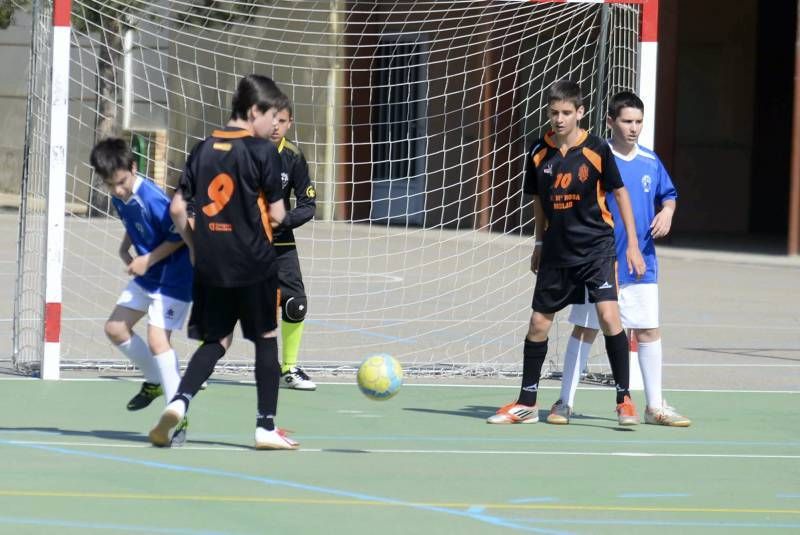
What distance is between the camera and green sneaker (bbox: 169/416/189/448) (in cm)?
759

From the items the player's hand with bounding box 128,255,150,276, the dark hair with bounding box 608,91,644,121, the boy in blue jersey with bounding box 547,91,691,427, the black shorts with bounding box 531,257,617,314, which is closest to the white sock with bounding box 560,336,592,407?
the boy in blue jersey with bounding box 547,91,691,427

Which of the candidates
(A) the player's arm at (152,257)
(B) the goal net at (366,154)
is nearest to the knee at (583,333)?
(B) the goal net at (366,154)

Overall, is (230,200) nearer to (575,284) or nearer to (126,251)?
(126,251)

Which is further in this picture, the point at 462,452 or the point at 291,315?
the point at 291,315

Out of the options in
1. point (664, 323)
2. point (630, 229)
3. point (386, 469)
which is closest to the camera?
point (386, 469)

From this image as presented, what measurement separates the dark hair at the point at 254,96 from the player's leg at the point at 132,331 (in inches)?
44.8

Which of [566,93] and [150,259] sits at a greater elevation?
[566,93]

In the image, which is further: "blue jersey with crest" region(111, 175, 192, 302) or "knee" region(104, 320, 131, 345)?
"knee" region(104, 320, 131, 345)

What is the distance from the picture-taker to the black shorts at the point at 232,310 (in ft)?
24.4

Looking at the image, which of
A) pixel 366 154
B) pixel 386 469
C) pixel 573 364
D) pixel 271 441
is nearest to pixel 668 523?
pixel 386 469

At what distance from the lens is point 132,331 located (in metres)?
8.05

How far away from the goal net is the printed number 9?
9.83 feet

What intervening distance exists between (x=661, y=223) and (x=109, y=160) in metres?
3.13

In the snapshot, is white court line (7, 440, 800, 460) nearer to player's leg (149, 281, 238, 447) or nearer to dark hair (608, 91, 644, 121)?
player's leg (149, 281, 238, 447)
